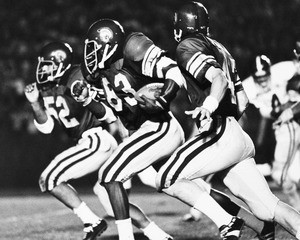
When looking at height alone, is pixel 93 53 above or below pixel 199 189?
above

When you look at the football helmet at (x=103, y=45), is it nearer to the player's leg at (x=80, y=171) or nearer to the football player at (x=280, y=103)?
the player's leg at (x=80, y=171)

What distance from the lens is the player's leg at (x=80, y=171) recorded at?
6363 millimetres

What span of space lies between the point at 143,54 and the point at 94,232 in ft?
5.39

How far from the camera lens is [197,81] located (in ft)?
16.7

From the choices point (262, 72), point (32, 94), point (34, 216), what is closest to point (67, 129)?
point (32, 94)

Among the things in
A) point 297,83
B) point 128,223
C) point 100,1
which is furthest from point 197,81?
point 100,1

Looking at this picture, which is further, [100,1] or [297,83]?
[100,1]

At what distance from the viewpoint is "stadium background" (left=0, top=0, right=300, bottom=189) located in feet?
50.9

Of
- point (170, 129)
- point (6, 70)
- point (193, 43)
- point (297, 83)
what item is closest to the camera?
point (193, 43)

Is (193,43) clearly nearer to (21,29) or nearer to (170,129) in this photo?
(170,129)

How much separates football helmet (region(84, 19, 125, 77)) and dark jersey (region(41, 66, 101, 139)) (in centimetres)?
90

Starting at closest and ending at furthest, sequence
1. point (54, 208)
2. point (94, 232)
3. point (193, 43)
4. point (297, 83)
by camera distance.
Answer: point (193, 43)
point (94, 232)
point (297, 83)
point (54, 208)

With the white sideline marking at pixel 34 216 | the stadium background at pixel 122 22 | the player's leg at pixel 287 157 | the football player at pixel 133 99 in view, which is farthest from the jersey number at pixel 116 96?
the stadium background at pixel 122 22

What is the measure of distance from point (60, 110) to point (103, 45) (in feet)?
4.20
